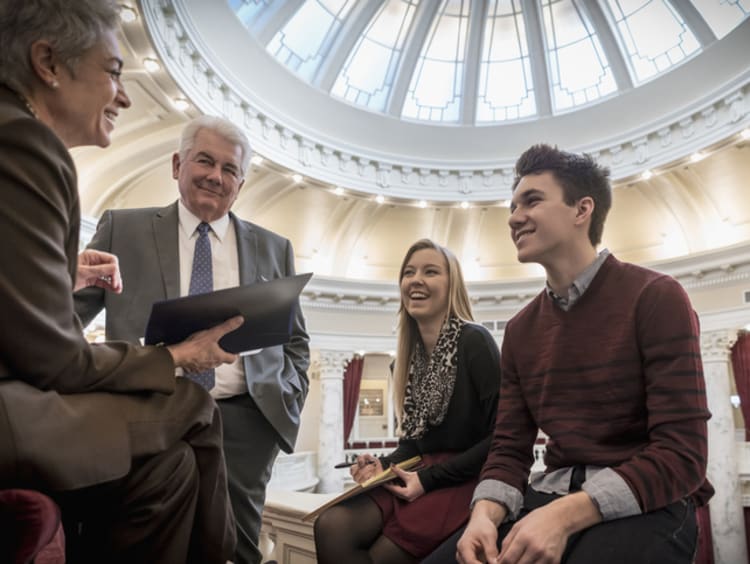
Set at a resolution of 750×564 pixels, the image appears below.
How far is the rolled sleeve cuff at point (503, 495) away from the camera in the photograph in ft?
5.00

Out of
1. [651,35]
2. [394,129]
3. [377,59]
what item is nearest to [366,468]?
[394,129]

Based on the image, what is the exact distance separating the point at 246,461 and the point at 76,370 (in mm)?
954

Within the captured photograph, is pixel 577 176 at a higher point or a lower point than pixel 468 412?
higher

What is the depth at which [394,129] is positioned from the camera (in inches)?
445

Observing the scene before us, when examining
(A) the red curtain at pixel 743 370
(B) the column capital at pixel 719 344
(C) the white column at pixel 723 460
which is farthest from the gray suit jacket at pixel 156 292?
(A) the red curtain at pixel 743 370

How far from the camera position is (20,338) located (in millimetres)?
943

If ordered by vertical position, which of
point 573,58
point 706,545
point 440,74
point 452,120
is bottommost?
point 706,545

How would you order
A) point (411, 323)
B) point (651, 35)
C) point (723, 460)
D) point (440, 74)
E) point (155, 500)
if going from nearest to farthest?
point (155, 500) < point (411, 323) < point (723, 460) < point (651, 35) < point (440, 74)

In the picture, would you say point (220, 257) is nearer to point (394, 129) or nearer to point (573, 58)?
point (394, 129)

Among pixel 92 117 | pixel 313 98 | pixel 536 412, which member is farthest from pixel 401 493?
pixel 313 98

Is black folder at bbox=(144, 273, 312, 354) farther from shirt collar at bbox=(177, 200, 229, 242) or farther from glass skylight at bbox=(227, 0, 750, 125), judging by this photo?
glass skylight at bbox=(227, 0, 750, 125)

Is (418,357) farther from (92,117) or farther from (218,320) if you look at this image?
(92,117)

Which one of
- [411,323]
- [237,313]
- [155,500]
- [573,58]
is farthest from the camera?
[573,58]

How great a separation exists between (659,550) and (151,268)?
1754 mm
